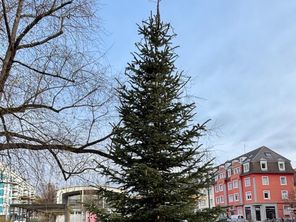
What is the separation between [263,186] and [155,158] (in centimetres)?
5706

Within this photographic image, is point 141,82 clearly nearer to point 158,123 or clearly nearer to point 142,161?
point 158,123

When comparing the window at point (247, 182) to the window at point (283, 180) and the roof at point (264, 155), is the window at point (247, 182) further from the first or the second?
the window at point (283, 180)

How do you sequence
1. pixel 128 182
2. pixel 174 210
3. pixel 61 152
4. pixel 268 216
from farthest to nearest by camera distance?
pixel 268 216
pixel 128 182
pixel 174 210
pixel 61 152

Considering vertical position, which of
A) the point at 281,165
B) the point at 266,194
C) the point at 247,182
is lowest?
the point at 266,194

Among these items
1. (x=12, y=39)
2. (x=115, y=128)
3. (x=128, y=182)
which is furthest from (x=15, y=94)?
(x=128, y=182)

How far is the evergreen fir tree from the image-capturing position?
7.94 m

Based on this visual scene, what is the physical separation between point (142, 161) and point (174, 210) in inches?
50.9

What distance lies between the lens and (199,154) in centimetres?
857

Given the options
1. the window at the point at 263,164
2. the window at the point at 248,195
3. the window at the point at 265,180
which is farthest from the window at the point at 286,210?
the window at the point at 263,164

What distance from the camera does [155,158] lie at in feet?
27.2

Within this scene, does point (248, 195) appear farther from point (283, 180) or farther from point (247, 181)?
point (283, 180)

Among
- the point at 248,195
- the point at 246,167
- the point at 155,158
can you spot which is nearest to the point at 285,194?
the point at 248,195

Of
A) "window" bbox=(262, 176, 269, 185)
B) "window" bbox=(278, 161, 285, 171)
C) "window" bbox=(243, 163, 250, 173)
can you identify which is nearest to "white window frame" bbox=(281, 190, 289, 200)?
"window" bbox=(262, 176, 269, 185)

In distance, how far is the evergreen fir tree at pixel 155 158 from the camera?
794cm
